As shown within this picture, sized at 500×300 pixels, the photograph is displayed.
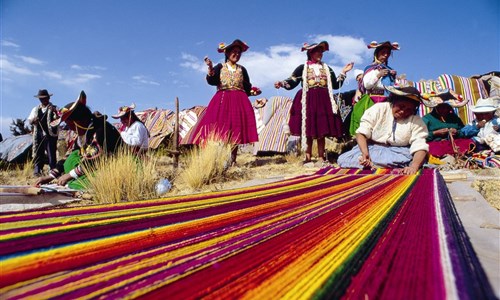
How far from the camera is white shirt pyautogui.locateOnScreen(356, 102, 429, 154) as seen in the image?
325 cm

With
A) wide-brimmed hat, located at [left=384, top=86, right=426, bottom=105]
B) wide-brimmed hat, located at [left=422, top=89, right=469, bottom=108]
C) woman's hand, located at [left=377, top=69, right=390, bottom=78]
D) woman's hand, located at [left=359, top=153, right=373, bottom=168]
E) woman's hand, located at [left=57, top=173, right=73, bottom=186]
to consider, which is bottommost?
woman's hand, located at [left=57, top=173, right=73, bottom=186]

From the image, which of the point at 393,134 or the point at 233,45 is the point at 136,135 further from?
the point at 393,134

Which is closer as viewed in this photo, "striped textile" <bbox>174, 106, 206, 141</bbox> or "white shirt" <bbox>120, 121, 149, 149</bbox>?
"white shirt" <bbox>120, 121, 149, 149</bbox>

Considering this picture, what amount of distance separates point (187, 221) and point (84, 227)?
34cm

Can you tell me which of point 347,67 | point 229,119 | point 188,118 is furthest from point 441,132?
point 188,118

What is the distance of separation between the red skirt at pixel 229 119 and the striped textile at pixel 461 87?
2992 millimetres

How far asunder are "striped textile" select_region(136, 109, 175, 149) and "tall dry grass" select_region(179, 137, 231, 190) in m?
4.19

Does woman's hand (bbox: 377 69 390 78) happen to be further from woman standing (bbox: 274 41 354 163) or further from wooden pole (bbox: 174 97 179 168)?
wooden pole (bbox: 174 97 179 168)

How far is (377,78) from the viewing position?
4195 millimetres

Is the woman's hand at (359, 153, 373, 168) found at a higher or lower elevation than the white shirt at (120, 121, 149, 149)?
lower

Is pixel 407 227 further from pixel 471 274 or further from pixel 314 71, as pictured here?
pixel 314 71

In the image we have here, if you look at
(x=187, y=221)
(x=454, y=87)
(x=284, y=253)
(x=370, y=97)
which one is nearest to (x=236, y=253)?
(x=284, y=253)

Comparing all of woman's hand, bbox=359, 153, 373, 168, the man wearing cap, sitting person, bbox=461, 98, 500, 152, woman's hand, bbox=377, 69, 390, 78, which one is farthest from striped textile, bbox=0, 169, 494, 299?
the man wearing cap

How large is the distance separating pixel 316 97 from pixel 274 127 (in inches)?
83.1
